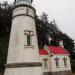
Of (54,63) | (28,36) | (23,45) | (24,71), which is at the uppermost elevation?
(28,36)

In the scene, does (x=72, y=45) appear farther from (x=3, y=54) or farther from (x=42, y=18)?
(x=3, y=54)

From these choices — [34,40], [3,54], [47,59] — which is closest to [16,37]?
[34,40]

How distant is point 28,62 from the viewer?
8203 millimetres

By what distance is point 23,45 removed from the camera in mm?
8492

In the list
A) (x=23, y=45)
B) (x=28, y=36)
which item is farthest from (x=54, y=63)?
(x=23, y=45)

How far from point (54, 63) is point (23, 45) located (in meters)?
17.5

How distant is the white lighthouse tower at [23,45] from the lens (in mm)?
8148

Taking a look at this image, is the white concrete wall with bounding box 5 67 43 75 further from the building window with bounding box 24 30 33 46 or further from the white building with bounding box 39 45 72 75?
the white building with bounding box 39 45 72 75

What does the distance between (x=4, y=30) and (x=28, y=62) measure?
3724 cm

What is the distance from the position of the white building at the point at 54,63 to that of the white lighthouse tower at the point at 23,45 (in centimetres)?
1635

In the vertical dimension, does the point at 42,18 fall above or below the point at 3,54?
above

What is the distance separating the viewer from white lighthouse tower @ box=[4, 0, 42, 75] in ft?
26.7

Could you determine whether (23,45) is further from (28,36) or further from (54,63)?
(54,63)

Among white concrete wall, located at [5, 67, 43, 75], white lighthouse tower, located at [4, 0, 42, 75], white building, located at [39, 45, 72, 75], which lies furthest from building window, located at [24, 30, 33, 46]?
white building, located at [39, 45, 72, 75]
